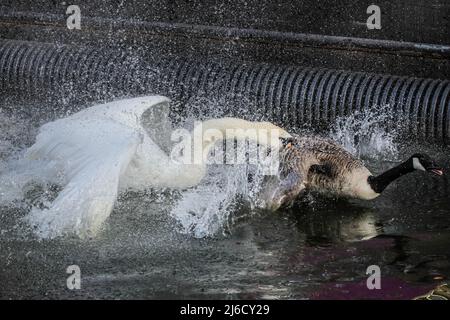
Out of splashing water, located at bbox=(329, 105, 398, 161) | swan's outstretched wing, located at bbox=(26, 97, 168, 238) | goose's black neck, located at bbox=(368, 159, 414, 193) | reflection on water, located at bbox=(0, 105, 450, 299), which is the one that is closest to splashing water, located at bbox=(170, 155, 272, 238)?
reflection on water, located at bbox=(0, 105, 450, 299)

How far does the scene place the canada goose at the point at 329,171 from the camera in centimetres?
639

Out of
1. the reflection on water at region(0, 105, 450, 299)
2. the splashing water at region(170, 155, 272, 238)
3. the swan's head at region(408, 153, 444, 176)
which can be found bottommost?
the reflection on water at region(0, 105, 450, 299)

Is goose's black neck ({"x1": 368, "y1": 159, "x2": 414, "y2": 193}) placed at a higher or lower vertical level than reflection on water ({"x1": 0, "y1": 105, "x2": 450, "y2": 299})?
higher

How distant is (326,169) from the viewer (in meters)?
6.58

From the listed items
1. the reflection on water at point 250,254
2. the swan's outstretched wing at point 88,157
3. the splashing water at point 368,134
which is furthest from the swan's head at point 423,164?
the swan's outstretched wing at point 88,157

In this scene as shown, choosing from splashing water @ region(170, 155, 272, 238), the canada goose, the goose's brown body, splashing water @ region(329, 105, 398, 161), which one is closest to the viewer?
splashing water @ region(170, 155, 272, 238)

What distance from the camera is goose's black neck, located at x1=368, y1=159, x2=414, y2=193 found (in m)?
6.47

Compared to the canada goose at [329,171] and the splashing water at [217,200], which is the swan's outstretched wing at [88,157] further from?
the canada goose at [329,171]

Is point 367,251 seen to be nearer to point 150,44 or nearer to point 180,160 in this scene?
point 180,160

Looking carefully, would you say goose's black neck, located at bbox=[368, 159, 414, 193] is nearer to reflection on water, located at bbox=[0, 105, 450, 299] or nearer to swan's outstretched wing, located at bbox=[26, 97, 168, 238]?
reflection on water, located at bbox=[0, 105, 450, 299]

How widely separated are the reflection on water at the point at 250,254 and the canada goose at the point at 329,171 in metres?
0.12

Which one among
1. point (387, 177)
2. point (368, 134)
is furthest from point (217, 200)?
point (368, 134)

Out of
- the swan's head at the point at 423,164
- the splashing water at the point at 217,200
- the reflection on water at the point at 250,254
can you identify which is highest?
the swan's head at the point at 423,164

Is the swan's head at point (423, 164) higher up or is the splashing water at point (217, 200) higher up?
the swan's head at point (423, 164)
